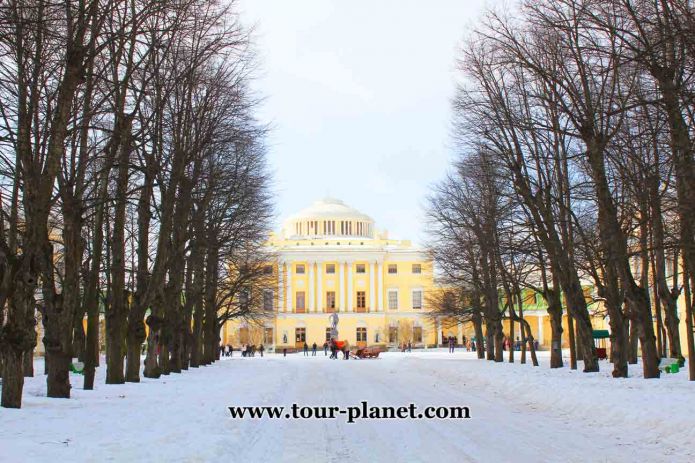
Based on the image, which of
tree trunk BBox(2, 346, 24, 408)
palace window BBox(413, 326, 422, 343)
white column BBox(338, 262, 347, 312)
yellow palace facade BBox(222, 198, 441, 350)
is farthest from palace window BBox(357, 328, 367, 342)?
tree trunk BBox(2, 346, 24, 408)

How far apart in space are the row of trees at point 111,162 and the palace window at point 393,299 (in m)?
87.3

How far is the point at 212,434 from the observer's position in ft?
44.9

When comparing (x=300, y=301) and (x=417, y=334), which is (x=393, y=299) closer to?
(x=417, y=334)

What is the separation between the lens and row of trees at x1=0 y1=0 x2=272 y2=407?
16.4 m

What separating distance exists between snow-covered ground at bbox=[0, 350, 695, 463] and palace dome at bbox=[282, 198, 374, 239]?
4628 inches

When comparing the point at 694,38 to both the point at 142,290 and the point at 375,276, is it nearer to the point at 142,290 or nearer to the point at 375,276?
the point at 142,290

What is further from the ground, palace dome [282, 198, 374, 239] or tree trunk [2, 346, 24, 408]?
palace dome [282, 198, 374, 239]

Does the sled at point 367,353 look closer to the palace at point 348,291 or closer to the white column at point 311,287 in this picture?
the palace at point 348,291

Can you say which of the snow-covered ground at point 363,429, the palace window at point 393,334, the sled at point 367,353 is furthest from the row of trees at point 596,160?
the palace window at point 393,334

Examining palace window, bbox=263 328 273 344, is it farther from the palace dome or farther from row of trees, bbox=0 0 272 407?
row of trees, bbox=0 0 272 407

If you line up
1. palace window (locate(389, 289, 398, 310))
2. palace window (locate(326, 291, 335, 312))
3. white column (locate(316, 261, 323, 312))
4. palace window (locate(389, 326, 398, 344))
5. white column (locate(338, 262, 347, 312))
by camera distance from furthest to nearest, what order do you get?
palace window (locate(326, 291, 335, 312)), palace window (locate(389, 289, 398, 310)), white column (locate(338, 262, 347, 312)), white column (locate(316, 261, 323, 312)), palace window (locate(389, 326, 398, 344))

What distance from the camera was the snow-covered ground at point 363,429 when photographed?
38.5ft

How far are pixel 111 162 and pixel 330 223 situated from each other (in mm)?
121347

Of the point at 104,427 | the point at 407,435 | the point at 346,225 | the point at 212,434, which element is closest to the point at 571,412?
the point at 407,435
